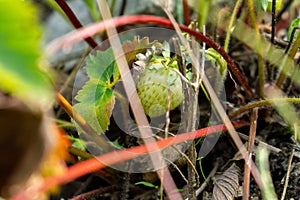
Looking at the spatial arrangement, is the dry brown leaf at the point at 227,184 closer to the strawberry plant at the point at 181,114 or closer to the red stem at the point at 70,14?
the strawberry plant at the point at 181,114

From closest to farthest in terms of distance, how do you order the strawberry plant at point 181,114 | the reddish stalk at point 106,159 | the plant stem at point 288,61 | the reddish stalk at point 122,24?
1. the reddish stalk at point 106,159
2. the reddish stalk at point 122,24
3. the strawberry plant at point 181,114
4. the plant stem at point 288,61

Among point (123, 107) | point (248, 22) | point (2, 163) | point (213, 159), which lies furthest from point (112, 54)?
point (2, 163)

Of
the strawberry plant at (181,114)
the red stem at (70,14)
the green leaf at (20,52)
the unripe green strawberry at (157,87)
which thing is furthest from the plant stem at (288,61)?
the green leaf at (20,52)

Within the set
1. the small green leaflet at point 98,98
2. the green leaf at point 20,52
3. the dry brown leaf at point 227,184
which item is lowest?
the dry brown leaf at point 227,184

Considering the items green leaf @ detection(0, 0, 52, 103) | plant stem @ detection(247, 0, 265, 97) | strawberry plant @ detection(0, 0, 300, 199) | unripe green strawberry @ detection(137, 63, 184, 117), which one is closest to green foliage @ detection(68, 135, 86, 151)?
strawberry plant @ detection(0, 0, 300, 199)

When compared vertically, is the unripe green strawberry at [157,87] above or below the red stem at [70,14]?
below

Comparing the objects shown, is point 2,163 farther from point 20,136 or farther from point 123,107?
point 123,107
